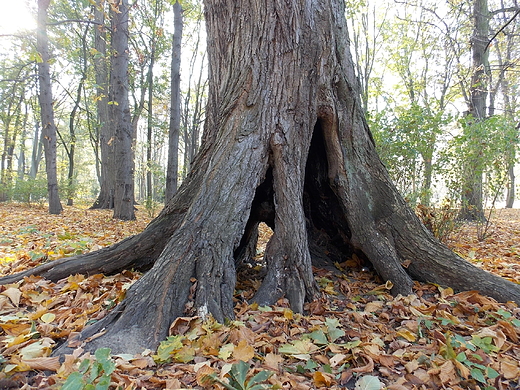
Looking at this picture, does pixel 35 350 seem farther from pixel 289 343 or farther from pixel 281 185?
pixel 281 185

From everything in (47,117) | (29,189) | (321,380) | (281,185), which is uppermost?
(47,117)

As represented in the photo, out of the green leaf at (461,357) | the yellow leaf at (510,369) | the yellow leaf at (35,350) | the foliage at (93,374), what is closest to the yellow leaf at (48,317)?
the yellow leaf at (35,350)

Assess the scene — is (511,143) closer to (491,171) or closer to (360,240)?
(491,171)

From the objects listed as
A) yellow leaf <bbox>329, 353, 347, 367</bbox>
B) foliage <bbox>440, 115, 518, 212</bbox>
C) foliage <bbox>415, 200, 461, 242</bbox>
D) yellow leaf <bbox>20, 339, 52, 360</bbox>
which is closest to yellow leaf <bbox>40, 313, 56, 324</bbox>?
yellow leaf <bbox>20, 339, 52, 360</bbox>

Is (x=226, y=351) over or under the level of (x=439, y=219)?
under

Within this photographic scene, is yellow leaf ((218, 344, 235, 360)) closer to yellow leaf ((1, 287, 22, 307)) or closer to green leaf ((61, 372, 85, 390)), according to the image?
green leaf ((61, 372, 85, 390))

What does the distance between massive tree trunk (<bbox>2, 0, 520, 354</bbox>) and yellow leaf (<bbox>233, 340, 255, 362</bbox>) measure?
1.34 feet

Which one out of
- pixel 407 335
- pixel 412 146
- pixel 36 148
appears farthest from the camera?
pixel 36 148

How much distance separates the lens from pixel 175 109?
28.3ft

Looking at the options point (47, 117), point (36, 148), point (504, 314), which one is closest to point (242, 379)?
point (504, 314)

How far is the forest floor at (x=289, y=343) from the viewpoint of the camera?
1489mm

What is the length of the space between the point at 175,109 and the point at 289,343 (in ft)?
26.3

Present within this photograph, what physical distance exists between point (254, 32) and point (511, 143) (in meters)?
5.44

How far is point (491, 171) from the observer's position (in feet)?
16.9
